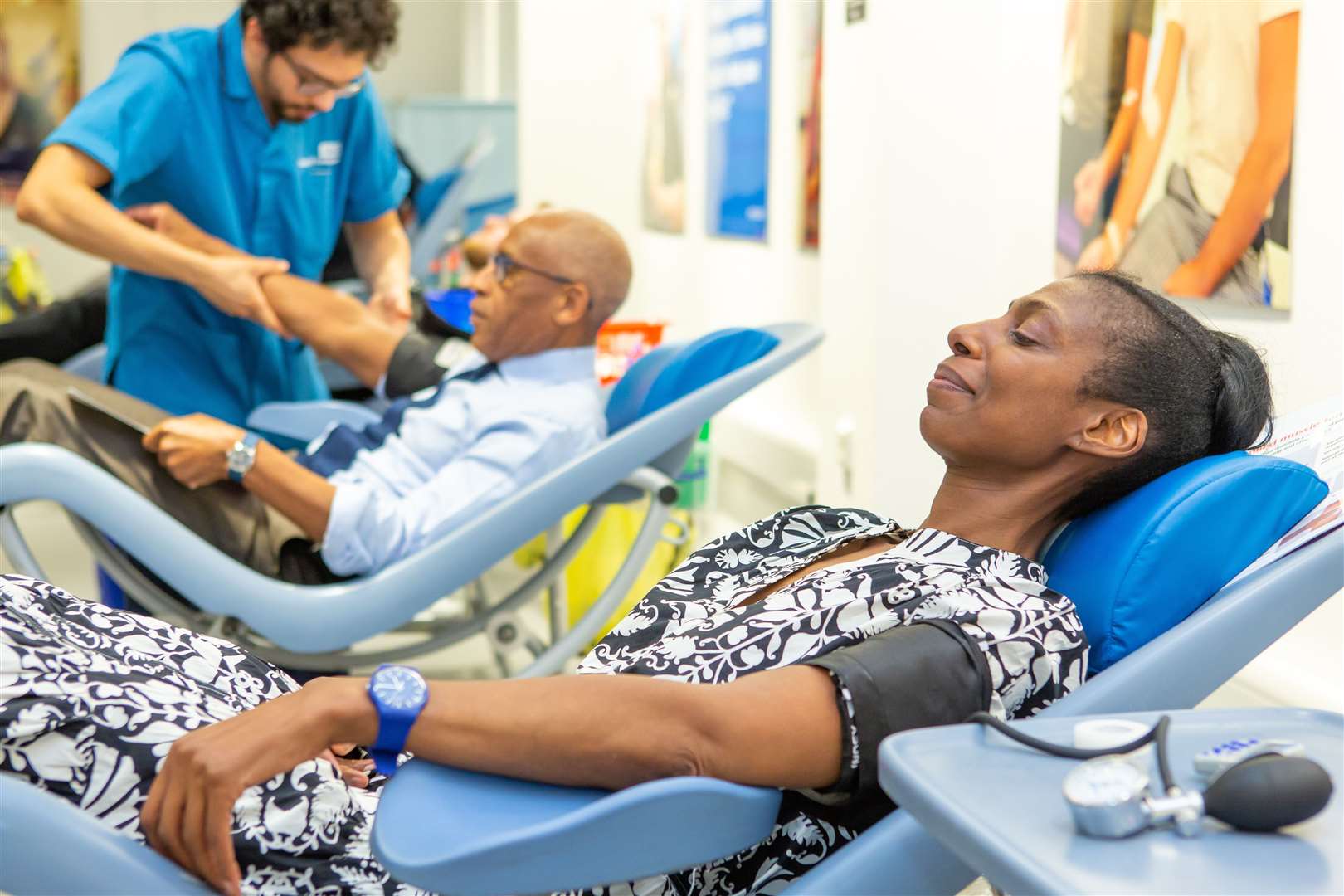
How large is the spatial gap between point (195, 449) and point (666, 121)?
3.36 meters

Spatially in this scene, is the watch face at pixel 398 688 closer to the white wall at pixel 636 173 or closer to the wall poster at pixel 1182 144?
the wall poster at pixel 1182 144

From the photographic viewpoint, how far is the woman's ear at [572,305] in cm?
277

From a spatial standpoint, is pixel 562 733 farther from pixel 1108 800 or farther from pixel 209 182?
pixel 209 182

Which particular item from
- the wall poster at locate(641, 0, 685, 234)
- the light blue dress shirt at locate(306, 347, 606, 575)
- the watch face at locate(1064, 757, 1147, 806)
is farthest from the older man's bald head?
the wall poster at locate(641, 0, 685, 234)

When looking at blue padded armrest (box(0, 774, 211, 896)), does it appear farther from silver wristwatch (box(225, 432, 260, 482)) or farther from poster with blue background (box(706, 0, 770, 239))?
poster with blue background (box(706, 0, 770, 239))

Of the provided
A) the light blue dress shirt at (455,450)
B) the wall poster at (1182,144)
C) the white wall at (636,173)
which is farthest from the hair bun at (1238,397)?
the white wall at (636,173)

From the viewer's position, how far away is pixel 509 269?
2771 mm

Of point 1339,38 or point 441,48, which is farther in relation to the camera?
point 441,48

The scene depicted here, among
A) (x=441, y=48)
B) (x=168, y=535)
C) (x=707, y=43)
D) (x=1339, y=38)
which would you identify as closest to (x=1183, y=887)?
(x=1339, y=38)

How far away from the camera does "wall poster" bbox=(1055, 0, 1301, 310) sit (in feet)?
7.55

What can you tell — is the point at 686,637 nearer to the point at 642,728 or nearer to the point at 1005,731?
the point at 642,728

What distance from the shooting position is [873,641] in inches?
45.8

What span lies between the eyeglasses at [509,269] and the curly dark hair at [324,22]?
52 cm

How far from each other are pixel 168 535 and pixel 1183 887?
1969mm
